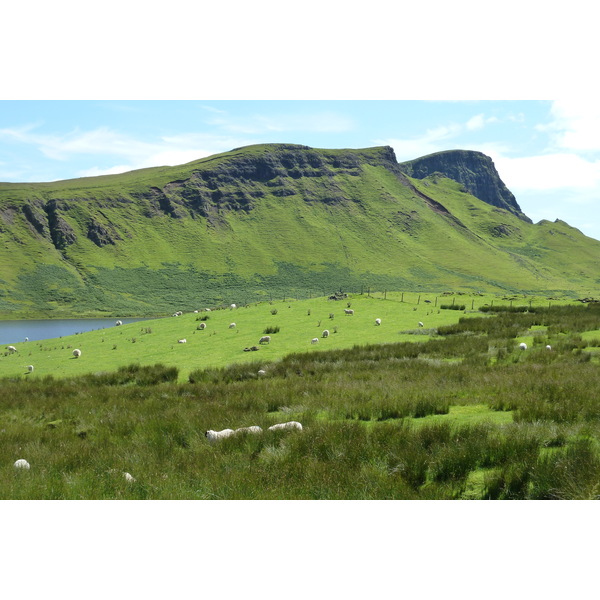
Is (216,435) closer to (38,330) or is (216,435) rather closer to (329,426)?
(329,426)

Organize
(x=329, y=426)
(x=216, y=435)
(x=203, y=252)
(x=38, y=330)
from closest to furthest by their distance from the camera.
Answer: (x=329, y=426) → (x=216, y=435) → (x=38, y=330) → (x=203, y=252)

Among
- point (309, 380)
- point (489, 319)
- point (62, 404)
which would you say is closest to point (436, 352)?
point (309, 380)

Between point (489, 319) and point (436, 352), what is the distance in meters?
11.4

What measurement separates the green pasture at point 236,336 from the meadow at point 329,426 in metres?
1.54

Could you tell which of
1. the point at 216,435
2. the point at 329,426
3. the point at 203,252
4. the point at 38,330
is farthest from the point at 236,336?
the point at 203,252

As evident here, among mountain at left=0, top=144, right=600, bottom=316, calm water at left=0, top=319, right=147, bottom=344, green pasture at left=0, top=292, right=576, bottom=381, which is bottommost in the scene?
calm water at left=0, top=319, right=147, bottom=344

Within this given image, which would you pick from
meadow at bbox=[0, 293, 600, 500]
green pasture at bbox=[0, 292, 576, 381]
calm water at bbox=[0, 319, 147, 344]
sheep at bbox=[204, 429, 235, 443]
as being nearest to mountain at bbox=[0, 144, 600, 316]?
calm water at bbox=[0, 319, 147, 344]

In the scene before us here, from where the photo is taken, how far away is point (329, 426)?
7523mm

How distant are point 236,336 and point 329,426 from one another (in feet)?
66.4

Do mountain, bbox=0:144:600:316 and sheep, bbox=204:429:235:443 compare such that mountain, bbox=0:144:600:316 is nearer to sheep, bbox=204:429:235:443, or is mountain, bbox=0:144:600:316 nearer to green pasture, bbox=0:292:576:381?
green pasture, bbox=0:292:576:381

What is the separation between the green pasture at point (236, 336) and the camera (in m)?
22.8

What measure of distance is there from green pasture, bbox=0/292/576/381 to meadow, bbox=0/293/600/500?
1544 millimetres

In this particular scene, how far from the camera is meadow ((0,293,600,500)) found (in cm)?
518

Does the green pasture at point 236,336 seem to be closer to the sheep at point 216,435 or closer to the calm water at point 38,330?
the sheep at point 216,435
